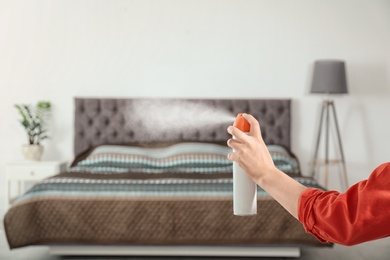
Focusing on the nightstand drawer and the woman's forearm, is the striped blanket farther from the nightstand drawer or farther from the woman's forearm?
the woman's forearm

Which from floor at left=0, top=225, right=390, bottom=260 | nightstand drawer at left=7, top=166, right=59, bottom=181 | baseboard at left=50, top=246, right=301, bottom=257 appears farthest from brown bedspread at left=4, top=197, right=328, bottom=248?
nightstand drawer at left=7, top=166, right=59, bottom=181

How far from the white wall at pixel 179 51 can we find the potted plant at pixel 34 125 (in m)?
0.10

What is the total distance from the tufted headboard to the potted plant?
30 cm

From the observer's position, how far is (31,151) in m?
→ 4.94

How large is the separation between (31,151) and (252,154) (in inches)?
165

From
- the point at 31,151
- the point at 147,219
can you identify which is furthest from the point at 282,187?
the point at 31,151

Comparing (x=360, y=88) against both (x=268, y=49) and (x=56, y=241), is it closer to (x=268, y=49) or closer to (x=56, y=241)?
(x=268, y=49)

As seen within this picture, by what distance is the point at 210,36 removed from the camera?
5219 mm

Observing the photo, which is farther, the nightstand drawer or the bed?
the nightstand drawer

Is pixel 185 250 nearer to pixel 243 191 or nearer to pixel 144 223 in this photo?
pixel 144 223

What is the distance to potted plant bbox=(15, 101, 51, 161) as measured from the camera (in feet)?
16.3

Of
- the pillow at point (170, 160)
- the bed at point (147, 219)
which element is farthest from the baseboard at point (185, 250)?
the pillow at point (170, 160)

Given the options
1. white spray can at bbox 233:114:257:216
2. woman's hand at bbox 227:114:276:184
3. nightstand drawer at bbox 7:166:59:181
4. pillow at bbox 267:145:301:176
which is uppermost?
woman's hand at bbox 227:114:276:184

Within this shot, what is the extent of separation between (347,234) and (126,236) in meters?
2.79
